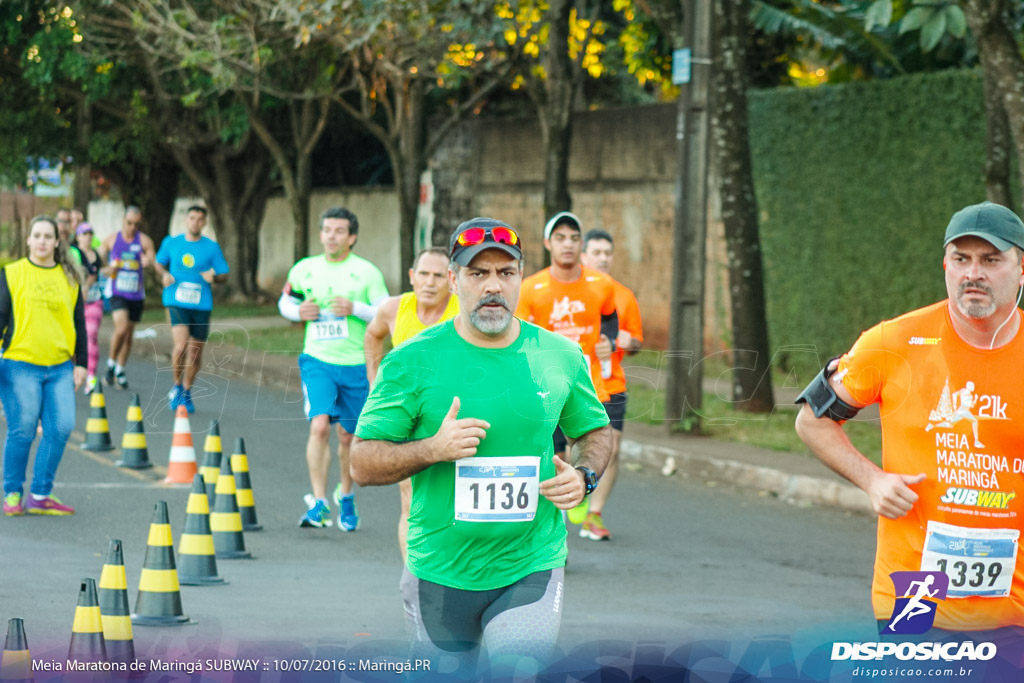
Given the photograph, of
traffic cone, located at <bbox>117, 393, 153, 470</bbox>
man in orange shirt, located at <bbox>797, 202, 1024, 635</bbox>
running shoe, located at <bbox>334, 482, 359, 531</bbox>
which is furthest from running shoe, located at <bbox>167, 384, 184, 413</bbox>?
man in orange shirt, located at <bbox>797, 202, 1024, 635</bbox>

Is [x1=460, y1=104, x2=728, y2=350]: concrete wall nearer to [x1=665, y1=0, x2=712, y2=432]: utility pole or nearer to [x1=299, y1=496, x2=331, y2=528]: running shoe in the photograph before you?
[x1=665, y1=0, x2=712, y2=432]: utility pole

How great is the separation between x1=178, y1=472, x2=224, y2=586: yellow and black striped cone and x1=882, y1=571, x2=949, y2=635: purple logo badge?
4.59 meters

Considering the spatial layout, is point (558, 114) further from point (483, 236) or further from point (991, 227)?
point (991, 227)

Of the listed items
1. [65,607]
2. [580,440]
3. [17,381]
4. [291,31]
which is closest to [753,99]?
[291,31]

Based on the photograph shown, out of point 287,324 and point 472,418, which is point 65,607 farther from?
point 287,324

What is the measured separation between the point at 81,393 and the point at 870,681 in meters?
13.7

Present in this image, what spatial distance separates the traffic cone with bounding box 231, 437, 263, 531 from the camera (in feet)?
30.7

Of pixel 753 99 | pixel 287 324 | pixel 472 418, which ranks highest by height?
pixel 753 99

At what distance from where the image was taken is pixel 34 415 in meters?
9.63

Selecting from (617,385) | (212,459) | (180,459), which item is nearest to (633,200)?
(180,459)

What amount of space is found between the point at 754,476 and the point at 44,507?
18.4 feet

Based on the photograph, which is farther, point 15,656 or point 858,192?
point 858,192

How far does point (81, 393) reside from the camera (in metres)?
16.3

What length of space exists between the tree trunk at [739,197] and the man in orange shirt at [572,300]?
5298 millimetres
